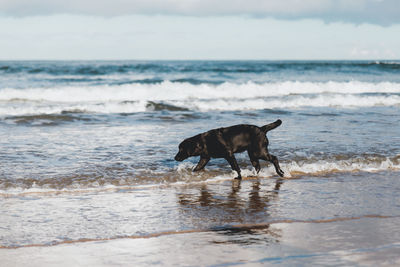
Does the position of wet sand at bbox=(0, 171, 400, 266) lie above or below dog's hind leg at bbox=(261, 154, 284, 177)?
below

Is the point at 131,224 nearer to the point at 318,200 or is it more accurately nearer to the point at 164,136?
the point at 318,200

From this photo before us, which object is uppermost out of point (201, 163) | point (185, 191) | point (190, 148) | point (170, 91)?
point (170, 91)

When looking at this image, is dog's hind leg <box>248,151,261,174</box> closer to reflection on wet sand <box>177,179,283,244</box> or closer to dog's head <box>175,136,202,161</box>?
reflection on wet sand <box>177,179,283,244</box>

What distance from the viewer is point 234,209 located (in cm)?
562

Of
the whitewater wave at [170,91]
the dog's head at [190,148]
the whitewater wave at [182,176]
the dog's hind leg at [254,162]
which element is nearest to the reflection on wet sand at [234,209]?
the dog's hind leg at [254,162]

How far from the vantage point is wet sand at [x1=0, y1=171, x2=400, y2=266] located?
3.96 metres

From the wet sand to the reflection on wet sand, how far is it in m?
0.01

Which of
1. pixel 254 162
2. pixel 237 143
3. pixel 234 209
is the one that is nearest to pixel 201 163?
pixel 237 143

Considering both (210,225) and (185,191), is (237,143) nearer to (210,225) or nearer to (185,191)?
(185,191)

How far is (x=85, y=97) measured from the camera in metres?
25.1

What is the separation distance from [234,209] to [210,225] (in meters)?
0.72

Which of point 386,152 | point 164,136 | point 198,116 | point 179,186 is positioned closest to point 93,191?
point 179,186

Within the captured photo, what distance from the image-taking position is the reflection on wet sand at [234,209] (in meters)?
4.58

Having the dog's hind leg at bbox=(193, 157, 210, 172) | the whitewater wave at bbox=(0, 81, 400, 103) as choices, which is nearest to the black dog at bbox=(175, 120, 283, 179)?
the dog's hind leg at bbox=(193, 157, 210, 172)
